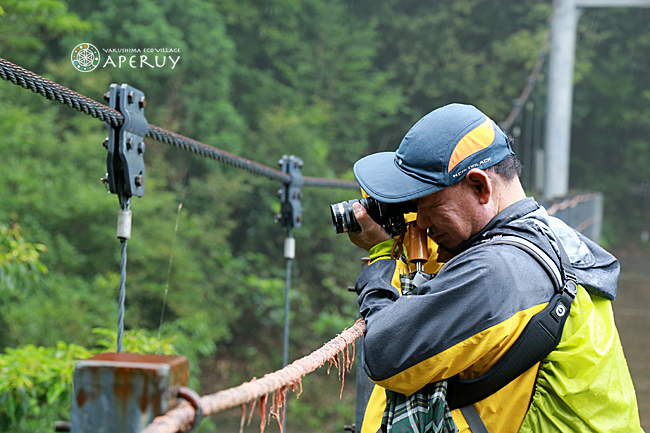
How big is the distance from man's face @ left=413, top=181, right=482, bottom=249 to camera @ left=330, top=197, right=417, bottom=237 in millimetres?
76

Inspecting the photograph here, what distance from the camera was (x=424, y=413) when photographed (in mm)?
785

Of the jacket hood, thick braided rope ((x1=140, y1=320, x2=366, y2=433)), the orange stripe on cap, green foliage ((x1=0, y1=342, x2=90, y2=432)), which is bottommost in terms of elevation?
green foliage ((x1=0, y1=342, x2=90, y2=432))

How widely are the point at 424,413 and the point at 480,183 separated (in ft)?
1.05

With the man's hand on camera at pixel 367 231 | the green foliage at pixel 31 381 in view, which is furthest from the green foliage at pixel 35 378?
the man's hand on camera at pixel 367 231

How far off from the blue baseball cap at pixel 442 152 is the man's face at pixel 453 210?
22 mm

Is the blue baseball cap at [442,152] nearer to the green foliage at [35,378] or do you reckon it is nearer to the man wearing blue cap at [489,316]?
the man wearing blue cap at [489,316]

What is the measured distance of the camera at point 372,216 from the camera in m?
0.95

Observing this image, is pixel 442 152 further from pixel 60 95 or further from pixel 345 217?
pixel 60 95

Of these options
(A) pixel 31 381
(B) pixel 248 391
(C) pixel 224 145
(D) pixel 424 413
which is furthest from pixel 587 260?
(C) pixel 224 145

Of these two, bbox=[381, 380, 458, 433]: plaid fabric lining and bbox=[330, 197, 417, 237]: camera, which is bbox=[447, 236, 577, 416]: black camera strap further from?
bbox=[330, 197, 417, 237]: camera

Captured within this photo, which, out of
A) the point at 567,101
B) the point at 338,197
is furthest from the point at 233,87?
the point at 567,101

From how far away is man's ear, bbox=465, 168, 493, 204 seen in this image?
0.83 meters

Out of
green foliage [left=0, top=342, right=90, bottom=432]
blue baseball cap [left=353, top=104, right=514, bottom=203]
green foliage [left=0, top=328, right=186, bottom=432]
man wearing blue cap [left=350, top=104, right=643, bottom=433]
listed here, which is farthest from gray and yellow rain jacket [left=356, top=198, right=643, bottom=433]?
green foliage [left=0, top=342, right=90, bottom=432]

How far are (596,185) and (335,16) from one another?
26.8 ft
